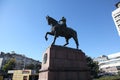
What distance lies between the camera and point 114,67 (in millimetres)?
76188

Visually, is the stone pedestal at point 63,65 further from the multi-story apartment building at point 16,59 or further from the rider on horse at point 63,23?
the multi-story apartment building at point 16,59

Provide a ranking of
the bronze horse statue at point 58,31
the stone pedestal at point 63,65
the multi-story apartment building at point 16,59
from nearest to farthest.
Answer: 1. the stone pedestal at point 63,65
2. the bronze horse statue at point 58,31
3. the multi-story apartment building at point 16,59

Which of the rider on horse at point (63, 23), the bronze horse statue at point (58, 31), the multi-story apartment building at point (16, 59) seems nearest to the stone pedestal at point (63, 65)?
the bronze horse statue at point (58, 31)

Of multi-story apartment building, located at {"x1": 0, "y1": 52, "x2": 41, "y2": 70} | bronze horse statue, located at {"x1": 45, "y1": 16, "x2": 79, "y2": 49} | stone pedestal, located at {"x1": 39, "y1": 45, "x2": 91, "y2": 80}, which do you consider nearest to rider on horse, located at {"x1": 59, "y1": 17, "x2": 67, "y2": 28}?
bronze horse statue, located at {"x1": 45, "y1": 16, "x2": 79, "y2": 49}

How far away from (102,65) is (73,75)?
→ 84782 millimetres

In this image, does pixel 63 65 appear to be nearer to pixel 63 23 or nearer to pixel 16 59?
pixel 63 23

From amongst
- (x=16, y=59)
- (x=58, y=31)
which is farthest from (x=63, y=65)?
(x=16, y=59)

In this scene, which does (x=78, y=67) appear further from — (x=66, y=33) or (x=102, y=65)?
(x=102, y=65)

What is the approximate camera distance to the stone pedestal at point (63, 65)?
9.05 m

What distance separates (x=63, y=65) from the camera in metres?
9.70

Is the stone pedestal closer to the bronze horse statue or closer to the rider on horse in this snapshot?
the bronze horse statue

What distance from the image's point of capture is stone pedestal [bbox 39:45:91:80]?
9.05 m

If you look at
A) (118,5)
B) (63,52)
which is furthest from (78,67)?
(118,5)

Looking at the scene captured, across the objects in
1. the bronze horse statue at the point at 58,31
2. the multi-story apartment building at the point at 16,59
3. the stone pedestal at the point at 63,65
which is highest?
the multi-story apartment building at the point at 16,59
